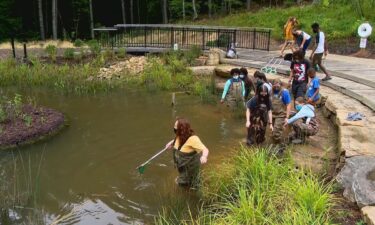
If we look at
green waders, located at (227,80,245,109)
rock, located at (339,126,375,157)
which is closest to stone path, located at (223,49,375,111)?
rock, located at (339,126,375,157)

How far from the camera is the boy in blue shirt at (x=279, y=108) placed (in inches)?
354

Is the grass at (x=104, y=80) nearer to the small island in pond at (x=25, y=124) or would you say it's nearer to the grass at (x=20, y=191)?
the small island in pond at (x=25, y=124)

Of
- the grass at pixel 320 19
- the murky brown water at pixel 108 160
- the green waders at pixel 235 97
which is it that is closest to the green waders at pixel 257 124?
the murky brown water at pixel 108 160

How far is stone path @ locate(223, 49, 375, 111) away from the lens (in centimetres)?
1172

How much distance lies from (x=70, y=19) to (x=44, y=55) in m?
20.9

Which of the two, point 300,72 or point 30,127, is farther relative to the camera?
point 30,127

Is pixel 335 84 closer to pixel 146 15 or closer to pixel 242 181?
pixel 242 181

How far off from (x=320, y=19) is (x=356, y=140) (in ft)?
61.1

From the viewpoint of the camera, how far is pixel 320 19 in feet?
82.6

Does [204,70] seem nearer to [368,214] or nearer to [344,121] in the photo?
[344,121]

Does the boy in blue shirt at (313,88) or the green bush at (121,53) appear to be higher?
the boy in blue shirt at (313,88)

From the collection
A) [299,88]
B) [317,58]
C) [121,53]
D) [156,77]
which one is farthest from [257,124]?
[121,53]

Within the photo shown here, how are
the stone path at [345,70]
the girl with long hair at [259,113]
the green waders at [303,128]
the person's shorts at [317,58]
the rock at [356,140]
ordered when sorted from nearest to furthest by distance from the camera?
the rock at [356,140] < the girl with long hair at [259,113] < the green waders at [303,128] < the stone path at [345,70] < the person's shorts at [317,58]

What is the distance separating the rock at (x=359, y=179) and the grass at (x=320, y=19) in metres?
14.3
